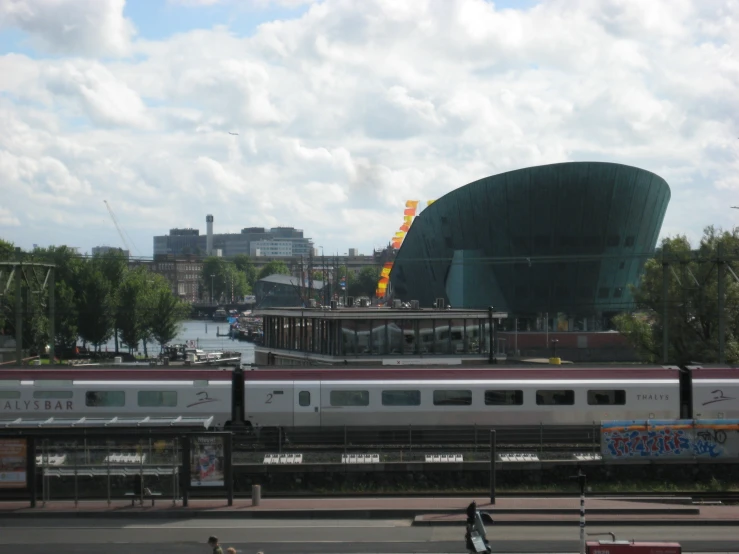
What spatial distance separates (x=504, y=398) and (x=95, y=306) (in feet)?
242

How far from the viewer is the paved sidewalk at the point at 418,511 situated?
2459cm

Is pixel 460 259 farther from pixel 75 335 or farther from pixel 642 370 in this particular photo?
pixel 642 370

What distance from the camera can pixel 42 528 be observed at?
24.3 metres

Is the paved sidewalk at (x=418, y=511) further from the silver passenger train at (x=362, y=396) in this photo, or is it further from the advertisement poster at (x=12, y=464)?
the silver passenger train at (x=362, y=396)

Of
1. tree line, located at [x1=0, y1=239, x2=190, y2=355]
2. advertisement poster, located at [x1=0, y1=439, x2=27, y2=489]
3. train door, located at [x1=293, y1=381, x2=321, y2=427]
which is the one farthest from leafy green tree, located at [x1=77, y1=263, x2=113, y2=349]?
advertisement poster, located at [x1=0, y1=439, x2=27, y2=489]

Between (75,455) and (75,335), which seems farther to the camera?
(75,335)

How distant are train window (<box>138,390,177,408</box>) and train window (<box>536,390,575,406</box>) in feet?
41.3

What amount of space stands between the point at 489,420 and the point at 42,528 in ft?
50.9

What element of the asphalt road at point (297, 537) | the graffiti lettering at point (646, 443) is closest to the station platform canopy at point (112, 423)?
the asphalt road at point (297, 537)

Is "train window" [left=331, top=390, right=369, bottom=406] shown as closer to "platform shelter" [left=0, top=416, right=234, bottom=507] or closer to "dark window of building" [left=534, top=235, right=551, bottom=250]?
"platform shelter" [left=0, top=416, right=234, bottom=507]

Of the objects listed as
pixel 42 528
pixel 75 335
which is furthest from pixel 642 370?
pixel 75 335

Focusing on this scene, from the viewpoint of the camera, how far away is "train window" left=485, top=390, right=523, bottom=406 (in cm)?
3356

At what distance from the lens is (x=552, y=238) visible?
318 ft

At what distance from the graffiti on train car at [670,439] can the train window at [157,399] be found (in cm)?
1432
